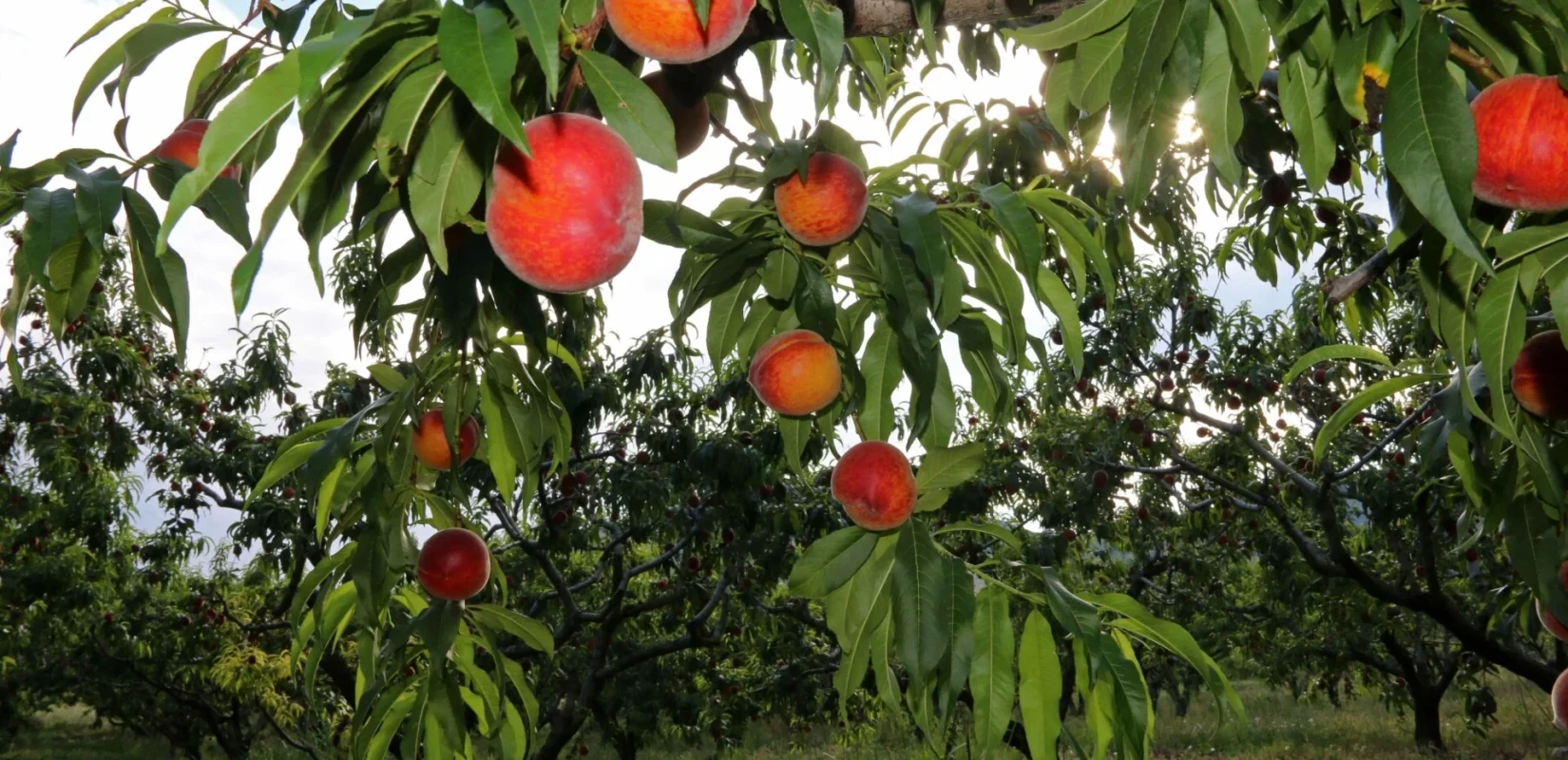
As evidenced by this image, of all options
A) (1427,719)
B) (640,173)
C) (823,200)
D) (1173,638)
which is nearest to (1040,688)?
(1173,638)

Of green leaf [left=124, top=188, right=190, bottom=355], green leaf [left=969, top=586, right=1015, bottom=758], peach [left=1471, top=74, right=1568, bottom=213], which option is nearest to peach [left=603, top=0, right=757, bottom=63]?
green leaf [left=124, top=188, right=190, bottom=355]

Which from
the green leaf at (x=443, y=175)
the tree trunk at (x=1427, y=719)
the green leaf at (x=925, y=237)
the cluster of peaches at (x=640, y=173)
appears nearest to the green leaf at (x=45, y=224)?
the cluster of peaches at (x=640, y=173)

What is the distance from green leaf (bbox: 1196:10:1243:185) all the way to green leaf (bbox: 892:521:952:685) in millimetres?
573

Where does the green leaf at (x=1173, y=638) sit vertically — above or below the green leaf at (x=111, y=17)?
below

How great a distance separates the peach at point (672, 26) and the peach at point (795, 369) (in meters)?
0.61

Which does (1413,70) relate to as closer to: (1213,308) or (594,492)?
(594,492)

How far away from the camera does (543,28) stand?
517 millimetres

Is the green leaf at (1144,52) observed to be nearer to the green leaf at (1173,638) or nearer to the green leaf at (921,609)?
the green leaf at (921,609)

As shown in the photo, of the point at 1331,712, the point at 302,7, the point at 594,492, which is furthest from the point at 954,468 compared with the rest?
the point at 1331,712

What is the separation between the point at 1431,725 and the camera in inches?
335

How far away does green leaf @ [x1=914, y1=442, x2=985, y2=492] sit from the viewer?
1.41m

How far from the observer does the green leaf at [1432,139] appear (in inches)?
25.7

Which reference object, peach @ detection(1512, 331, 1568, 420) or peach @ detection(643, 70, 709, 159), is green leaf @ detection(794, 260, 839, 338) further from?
peach @ detection(1512, 331, 1568, 420)

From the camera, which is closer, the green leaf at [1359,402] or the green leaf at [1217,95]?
the green leaf at [1217,95]
